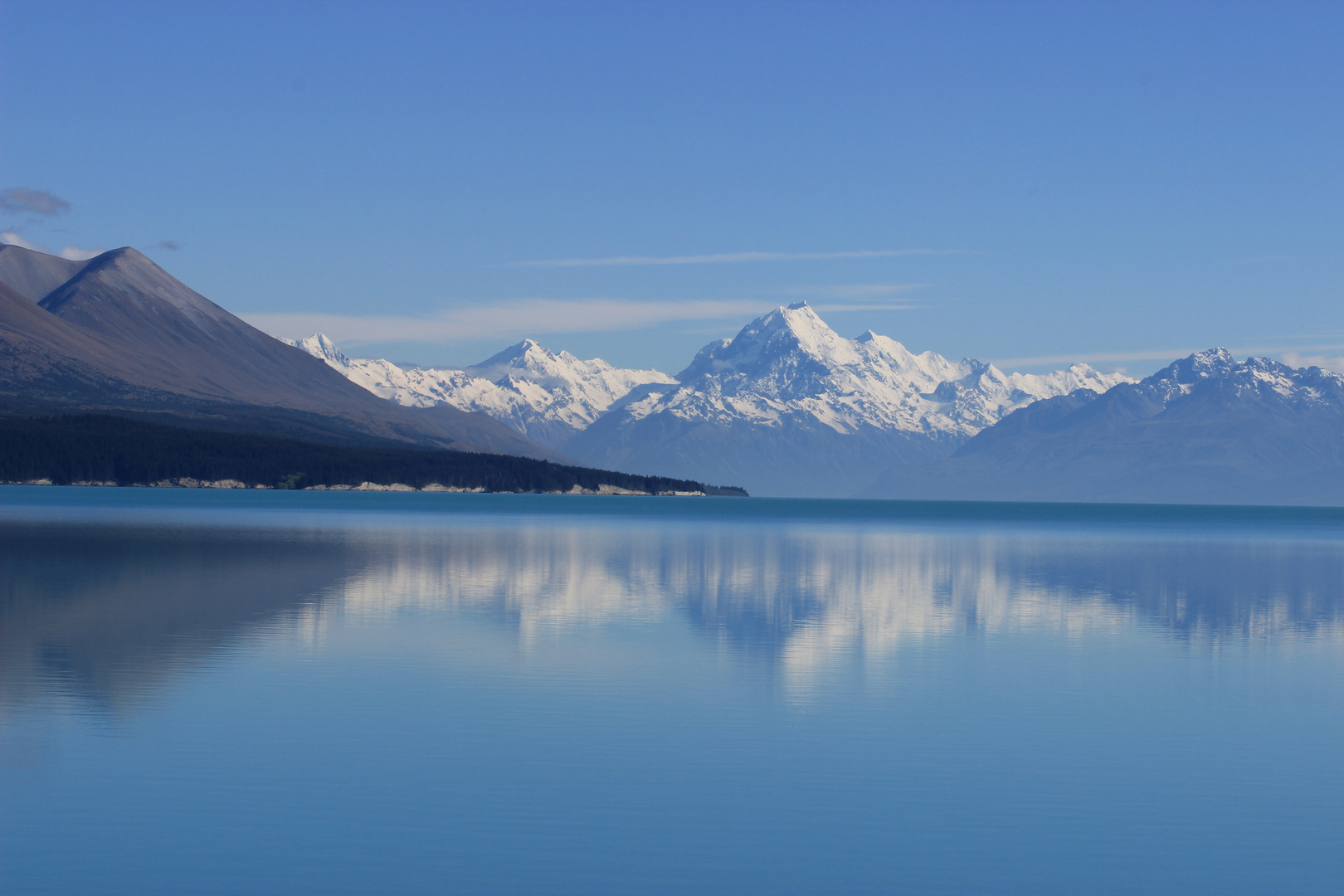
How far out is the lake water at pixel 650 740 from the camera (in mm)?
18656

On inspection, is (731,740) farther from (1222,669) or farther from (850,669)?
(1222,669)

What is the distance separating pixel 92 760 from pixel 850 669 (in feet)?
68.3

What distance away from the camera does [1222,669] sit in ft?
127

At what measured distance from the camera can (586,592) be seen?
59375mm

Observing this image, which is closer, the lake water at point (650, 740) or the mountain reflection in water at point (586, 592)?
the lake water at point (650, 740)

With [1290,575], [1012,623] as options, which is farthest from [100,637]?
[1290,575]

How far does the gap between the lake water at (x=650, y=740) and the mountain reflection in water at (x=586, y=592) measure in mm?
382

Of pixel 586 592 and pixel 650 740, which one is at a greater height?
pixel 586 592

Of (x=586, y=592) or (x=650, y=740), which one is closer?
(x=650, y=740)

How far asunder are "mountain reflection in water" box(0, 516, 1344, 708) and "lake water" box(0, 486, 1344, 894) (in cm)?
38

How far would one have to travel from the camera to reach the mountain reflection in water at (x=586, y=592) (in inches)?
1542

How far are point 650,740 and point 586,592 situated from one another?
32936mm

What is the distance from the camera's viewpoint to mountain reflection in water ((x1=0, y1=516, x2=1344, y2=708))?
39.2 metres

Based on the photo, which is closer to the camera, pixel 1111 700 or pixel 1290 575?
pixel 1111 700
